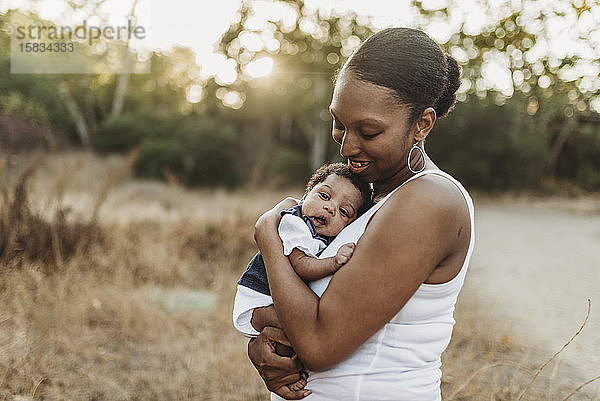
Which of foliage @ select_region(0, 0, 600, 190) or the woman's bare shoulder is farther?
foliage @ select_region(0, 0, 600, 190)

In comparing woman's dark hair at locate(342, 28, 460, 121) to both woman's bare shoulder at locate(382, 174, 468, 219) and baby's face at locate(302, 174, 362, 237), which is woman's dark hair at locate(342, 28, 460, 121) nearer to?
woman's bare shoulder at locate(382, 174, 468, 219)

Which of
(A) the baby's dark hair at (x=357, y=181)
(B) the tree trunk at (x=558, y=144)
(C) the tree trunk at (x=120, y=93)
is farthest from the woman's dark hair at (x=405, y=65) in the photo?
(C) the tree trunk at (x=120, y=93)

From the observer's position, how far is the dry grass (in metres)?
3.48

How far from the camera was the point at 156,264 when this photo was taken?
6.75 metres

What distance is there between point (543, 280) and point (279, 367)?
702 centimetres

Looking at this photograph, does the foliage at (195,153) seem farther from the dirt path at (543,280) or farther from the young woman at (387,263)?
the young woman at (387,263)

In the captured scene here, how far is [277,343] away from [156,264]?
18.0ft

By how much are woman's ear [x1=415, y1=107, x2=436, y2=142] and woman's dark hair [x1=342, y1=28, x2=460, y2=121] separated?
0.05ft

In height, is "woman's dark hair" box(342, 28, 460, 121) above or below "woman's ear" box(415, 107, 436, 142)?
above

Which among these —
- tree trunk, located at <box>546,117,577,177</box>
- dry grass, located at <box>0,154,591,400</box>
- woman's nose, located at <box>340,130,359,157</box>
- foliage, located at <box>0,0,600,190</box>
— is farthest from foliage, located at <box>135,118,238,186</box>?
woman's nose, located at <box>340,130,359,157</box>

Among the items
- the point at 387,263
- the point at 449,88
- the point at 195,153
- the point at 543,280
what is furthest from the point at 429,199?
the point at 195,153

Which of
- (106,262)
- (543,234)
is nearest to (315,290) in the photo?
(106,262)

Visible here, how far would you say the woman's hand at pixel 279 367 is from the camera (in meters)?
1.51

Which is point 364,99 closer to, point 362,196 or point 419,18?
point 362,196
